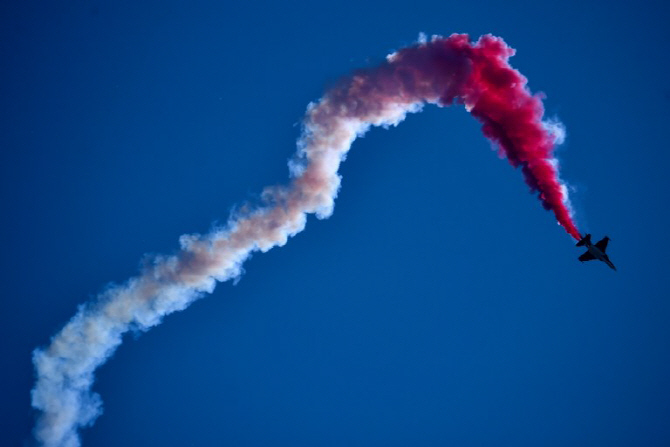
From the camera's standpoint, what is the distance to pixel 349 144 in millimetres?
32062

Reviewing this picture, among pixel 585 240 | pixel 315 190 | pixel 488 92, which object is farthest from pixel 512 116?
pixel 315 190

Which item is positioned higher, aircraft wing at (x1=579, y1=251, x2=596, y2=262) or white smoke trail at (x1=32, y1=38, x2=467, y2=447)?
white smoke trail at (x1=32, y1=38, x2=467, y2=447)

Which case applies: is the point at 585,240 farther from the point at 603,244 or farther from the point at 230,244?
the point at 230,244

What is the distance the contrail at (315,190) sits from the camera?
27938 millimetres

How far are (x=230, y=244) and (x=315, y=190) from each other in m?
5.97

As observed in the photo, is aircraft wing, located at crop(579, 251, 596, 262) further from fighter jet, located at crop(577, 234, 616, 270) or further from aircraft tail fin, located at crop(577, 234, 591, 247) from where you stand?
aircraft tail fin, located at crop(577, 234, 591, 247)

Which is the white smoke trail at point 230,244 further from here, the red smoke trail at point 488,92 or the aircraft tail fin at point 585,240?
the aircraft tail fin at point 585,240

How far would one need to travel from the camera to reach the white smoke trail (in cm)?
3022

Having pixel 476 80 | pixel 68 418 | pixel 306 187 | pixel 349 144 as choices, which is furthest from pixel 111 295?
pixel 476 80

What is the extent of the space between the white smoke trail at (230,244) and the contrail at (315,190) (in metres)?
0.06

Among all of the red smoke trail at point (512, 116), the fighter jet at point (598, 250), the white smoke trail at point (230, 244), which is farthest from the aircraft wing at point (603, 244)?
the white smoke trail at point (230, 244)

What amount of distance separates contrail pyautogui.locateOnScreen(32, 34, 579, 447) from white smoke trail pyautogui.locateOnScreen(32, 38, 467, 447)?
56mm

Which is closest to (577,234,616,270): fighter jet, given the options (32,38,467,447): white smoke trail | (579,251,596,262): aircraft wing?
(579,251,596,262): aircraft wing

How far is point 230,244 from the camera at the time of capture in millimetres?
34688
